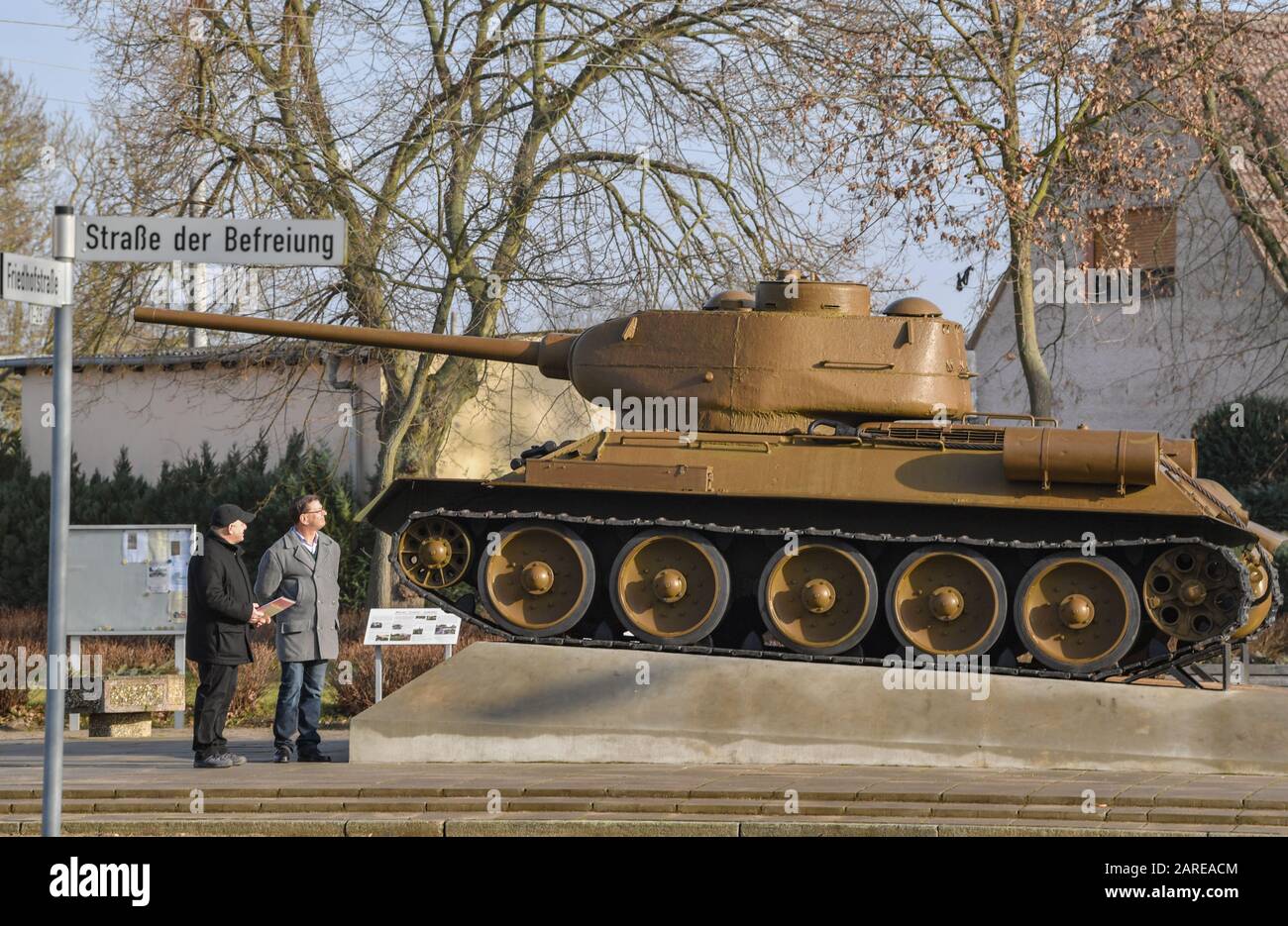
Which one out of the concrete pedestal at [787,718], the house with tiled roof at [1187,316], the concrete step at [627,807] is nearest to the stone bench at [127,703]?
the concrete pedestal at [787,718]

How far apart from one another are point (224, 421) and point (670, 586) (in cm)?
1895

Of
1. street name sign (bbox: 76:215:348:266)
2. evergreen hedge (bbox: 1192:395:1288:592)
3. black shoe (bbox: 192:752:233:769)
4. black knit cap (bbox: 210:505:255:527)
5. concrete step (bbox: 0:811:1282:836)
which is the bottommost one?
concrete step (bbox: 0:811:1282:836)

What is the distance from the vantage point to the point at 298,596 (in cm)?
1202

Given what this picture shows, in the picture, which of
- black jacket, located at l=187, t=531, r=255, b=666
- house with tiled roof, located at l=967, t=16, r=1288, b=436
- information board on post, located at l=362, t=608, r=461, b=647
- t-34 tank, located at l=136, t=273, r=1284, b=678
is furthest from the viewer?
house with tiled roof, located at l=967, t=16, r=1288, b=436

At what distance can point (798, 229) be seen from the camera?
20438 mm

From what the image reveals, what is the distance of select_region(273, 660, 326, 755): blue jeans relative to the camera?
39.7 ft

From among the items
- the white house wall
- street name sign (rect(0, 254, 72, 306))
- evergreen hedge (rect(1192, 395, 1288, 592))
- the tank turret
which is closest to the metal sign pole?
street name sign (rect(0, 254, 72, 306))

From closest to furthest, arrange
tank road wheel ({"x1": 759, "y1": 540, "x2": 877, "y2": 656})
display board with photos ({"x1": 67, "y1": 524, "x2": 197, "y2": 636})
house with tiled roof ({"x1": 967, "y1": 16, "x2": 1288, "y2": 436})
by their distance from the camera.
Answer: tank road wheel ({"x1": 759, "y1": 540, "x2": 877, "y2": 656})
display board with photos ({"x1": 67, "y1": 524, "x2": 197, "y2": 636})
house with tiled roof ({"x1": 967, "y1": 16, "x2": 1288, "y2": 436})

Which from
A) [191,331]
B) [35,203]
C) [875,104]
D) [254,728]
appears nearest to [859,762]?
[254,728]

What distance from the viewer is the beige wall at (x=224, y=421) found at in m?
28.4

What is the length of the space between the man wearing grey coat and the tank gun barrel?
2718mm

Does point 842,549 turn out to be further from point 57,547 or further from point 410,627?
point 57,547

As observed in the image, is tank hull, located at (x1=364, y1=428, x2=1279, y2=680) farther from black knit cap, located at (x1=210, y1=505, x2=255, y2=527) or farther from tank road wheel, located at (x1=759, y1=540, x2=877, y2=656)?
black knit cap, located at (x1=210, y1=505, x2=255, y2=527)

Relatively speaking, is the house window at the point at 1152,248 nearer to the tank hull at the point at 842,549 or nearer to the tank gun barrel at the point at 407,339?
the tank gun barrel at the point at 407,339
